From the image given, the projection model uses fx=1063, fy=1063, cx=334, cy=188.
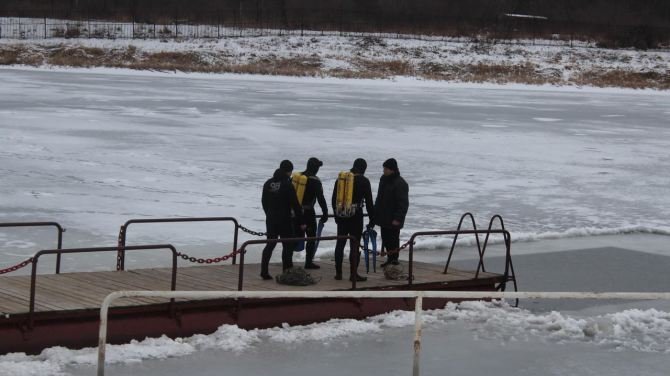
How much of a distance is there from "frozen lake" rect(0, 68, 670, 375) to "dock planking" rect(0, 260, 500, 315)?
19.8 inches

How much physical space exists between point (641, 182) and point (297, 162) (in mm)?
6835

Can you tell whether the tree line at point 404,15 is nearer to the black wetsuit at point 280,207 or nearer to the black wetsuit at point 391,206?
the black wetsuit at point 391,206

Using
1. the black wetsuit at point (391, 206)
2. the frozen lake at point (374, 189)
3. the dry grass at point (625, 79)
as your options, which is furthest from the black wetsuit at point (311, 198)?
the dry grass at point (625, 79)

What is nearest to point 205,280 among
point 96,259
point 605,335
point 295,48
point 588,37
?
point 96,259

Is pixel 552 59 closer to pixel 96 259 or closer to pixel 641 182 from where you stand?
pixel 641 182

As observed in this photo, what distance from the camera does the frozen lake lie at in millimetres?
9086

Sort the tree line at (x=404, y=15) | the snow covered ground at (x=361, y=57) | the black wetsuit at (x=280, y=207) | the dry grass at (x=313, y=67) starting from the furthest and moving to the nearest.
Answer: the tree line at (x=404, y=15)
the snow covered ground at (x=361, y=57)
the dry grass at (x=313, y=67)
the black wetsuit at (x=280, y=207)

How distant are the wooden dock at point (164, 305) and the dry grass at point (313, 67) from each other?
40.9m

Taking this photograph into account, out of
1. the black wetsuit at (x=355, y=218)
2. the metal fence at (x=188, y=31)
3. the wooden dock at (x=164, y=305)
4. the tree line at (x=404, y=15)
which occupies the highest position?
the tree line at (x=404, y=15)

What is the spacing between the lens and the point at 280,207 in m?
10.2

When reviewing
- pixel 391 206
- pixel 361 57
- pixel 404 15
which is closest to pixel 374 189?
pixel 391 206

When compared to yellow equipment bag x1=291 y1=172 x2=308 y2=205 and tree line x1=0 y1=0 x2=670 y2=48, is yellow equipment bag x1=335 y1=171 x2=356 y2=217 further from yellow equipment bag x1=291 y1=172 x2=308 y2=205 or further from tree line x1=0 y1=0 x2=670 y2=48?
tree line x1=0 y1=0 x2=670 y2=48

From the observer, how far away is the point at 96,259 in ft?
41.5

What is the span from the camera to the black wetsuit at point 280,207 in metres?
10.1
